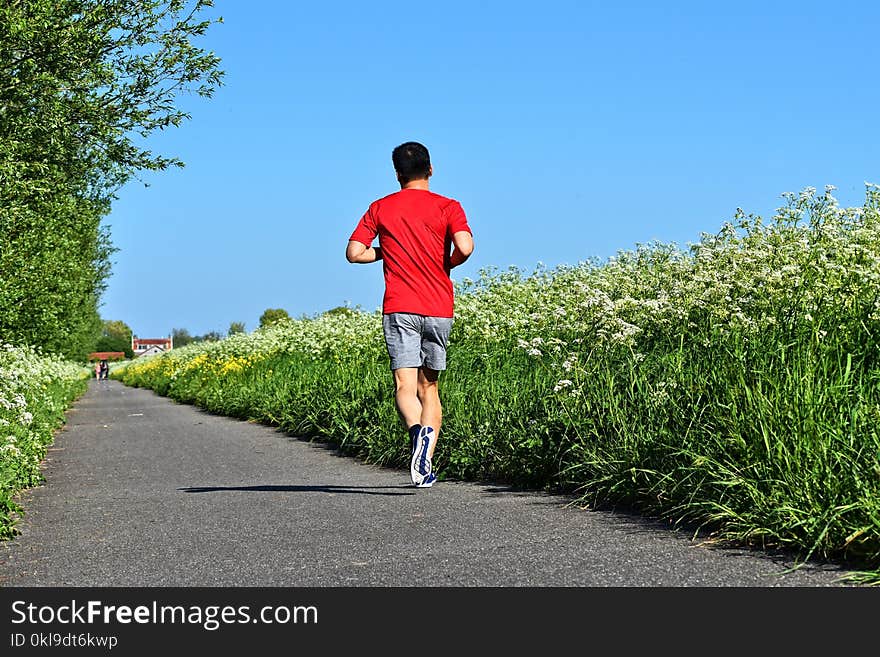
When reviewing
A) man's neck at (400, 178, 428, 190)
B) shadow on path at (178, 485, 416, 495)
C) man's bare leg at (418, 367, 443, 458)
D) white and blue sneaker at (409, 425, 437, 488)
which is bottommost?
shadow on path at (178, 485, 416, 495)

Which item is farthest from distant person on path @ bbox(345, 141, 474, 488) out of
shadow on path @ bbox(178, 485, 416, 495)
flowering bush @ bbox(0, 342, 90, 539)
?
flowering bush @ bbox(0, 342, 90, 539)

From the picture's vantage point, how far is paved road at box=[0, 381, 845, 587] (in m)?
4.57

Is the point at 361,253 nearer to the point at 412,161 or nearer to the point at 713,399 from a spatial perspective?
the point at 412,161

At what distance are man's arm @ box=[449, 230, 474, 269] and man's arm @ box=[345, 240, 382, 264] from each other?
562 mm

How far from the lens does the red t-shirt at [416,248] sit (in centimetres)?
716

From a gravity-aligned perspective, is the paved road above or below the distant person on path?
below

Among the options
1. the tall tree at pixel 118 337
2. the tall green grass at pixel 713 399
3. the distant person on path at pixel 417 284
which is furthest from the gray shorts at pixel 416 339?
the tall tree at pixel 118 337

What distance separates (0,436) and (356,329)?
900 cm

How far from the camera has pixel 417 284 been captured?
7180mm

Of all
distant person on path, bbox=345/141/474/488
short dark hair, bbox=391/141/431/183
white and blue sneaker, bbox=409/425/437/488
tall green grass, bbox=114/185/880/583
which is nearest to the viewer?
tall green grass, bbox=114/185/880/583

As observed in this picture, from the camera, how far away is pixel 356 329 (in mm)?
16328

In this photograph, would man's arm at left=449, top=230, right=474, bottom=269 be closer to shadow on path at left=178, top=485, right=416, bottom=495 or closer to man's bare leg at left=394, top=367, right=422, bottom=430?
man's bare leg at left=394, top=367, right=422, bottom=430

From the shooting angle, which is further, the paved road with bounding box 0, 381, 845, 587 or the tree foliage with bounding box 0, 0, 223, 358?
the tree foliage with bounding box 0, 0, 223, 358
